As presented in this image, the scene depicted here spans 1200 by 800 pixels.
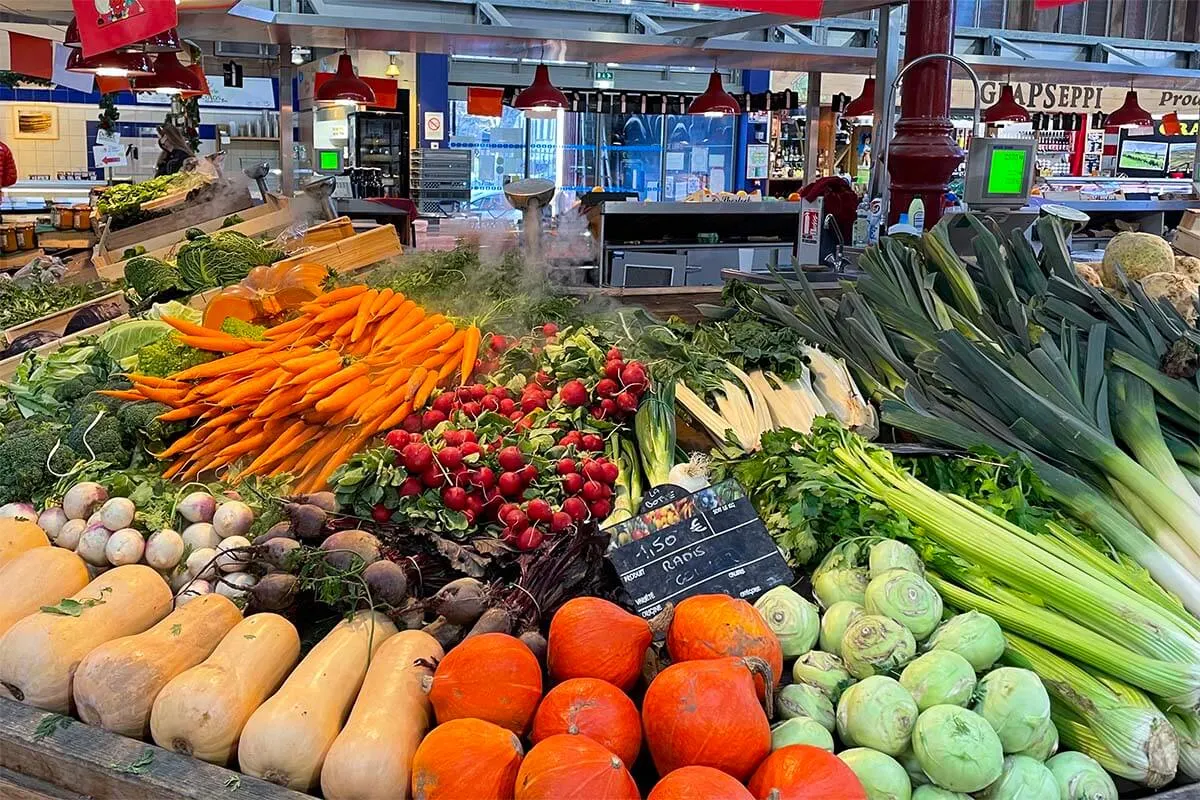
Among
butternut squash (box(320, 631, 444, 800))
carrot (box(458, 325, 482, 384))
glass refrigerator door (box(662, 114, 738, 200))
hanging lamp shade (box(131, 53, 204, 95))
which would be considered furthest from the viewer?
glass refrigerator door (box(662, 114, 738, 200))

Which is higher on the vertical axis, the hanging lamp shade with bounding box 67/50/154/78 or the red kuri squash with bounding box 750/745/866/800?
the hanging lamp shade with bounding box 67/50/154/78

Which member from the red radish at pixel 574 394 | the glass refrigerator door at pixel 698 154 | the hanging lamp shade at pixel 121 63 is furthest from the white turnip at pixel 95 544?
the glass refrigerator door at pixel 698 154

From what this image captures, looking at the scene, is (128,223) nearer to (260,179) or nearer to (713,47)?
(260,179)

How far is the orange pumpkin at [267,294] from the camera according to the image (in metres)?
3.40

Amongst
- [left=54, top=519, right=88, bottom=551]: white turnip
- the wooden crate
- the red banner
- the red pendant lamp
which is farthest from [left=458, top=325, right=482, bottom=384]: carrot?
the red pendant lamp

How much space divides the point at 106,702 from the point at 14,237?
8047mm

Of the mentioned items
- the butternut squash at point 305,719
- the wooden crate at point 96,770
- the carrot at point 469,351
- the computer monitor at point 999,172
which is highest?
the computer monitor at point 999,172

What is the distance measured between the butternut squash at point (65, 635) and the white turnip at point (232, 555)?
149 millimetres

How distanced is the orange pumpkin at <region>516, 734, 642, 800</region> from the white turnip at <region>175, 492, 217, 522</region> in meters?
1.22

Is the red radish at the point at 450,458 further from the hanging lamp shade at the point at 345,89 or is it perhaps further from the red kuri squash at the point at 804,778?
the hanging lamp shade at the point at 345,89

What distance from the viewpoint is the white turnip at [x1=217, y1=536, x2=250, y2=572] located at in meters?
2.08

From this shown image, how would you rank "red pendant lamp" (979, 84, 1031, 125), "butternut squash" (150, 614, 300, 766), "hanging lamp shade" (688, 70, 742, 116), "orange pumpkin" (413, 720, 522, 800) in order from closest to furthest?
"orange pumpkin" (413, 720, 522, 800)
"butternut squash" (150, 614, 300, 766)
"hanging lamp shade" (688, 70, 742, 116)
"red pendant lamp" (979, 84, 1031, 125)

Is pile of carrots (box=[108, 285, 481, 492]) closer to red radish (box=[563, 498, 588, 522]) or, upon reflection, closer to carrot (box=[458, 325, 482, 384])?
carrot (box=[458, 325, 482, 384])

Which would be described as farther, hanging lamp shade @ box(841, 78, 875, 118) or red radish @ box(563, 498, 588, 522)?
hanging lamp shade @ box(841, 78, 875, 118)
